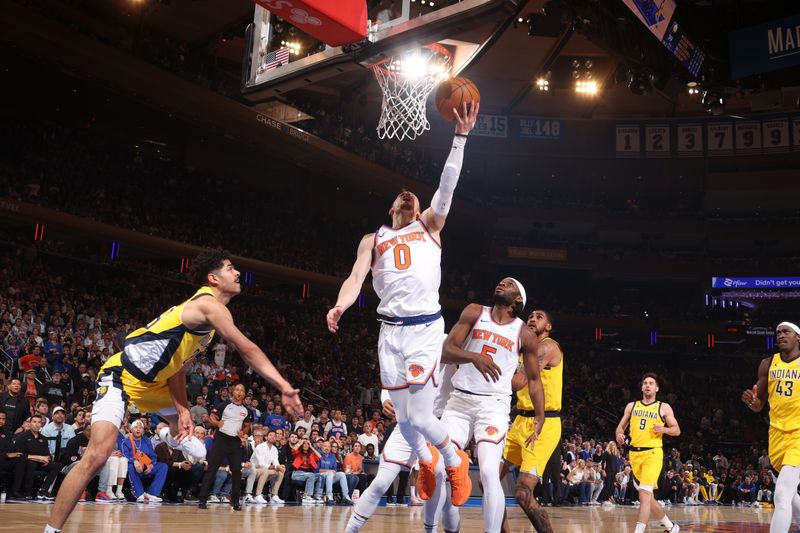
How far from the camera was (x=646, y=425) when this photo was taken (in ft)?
32.7

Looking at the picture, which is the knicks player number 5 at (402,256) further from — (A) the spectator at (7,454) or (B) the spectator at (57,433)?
(B) the spectator at (57,433)

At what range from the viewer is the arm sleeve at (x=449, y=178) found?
561cm

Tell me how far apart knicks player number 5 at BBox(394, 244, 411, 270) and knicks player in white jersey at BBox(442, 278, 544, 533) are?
0.97 meters

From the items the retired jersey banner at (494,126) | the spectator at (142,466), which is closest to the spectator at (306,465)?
the spectator at (142,466)

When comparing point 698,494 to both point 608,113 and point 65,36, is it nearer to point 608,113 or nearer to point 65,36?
point 608,113

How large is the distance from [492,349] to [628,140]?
32.8 meters

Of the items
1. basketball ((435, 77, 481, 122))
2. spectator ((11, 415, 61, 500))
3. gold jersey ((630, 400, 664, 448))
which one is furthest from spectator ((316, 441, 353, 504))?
basketball ((435, 77, 481, 122))

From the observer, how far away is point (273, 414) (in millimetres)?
16609

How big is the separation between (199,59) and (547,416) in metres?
21.6

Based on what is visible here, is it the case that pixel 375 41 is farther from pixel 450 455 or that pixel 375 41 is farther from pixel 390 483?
pixel 390 483

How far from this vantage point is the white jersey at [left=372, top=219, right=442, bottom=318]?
5.66 metres

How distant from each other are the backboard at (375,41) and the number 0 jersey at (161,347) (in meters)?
4.71

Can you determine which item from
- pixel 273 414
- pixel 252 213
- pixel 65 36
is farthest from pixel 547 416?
pixel 252 213

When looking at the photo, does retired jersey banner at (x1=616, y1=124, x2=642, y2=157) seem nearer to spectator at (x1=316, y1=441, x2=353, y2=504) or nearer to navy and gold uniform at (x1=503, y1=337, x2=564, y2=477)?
spectator at (x1=316, y1=441, x2=353, y2=504)
